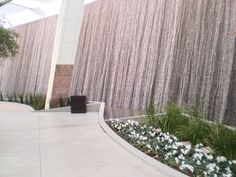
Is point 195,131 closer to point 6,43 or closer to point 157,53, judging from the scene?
point 157,53

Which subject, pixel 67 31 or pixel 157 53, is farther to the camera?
pixel 67 31

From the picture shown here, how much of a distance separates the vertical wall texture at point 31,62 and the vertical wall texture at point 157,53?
2.23m

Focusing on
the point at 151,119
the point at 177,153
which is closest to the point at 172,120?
the point at 151,119

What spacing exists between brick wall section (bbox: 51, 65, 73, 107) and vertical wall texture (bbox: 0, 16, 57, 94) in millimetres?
3932

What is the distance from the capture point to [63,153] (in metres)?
4.38

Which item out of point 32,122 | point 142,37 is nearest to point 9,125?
Result: point 32,122

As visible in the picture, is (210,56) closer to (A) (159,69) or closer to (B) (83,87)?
(A) (159,69)

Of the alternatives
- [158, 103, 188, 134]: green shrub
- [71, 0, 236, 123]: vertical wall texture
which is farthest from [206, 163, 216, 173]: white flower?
[71, 0, 236, 123]: vertical wall texture

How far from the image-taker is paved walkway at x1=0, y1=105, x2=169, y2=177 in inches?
141

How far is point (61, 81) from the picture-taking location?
914 centimetres

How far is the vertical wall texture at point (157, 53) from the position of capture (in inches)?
254

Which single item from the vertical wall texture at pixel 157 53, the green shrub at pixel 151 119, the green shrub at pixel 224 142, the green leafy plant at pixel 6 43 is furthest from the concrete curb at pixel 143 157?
the green leafy plant at pixel 6 43

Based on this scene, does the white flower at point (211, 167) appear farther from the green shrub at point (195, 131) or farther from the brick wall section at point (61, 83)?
the brick wall section at point (61, 83)

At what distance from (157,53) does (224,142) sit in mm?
4560
